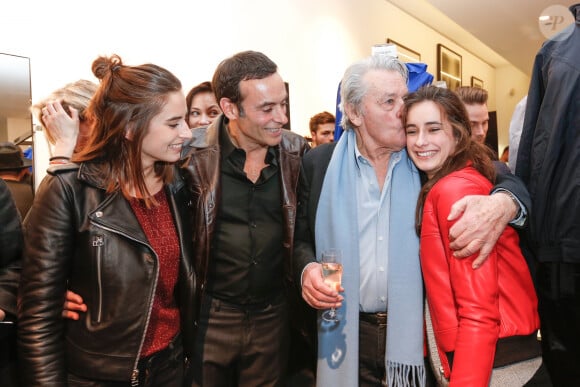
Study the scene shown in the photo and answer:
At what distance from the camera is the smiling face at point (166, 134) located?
5.68ft

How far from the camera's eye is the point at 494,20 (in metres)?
7.35

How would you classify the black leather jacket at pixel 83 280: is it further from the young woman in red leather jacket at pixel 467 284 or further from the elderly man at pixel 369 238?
the young woman in red leather jacket at pixel 467 284

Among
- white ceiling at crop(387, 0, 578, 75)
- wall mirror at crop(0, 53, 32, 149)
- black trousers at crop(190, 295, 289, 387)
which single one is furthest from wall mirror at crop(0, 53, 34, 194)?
white ceiling at crop(387, 0, 578, 75)

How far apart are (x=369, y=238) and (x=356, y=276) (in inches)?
7.5

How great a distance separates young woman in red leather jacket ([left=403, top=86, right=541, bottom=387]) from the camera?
1438 millimetres

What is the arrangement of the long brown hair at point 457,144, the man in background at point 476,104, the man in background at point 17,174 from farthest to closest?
the man in background at point 476,104 < the man in background at point 17,174 < the long brown hair at point 457,144

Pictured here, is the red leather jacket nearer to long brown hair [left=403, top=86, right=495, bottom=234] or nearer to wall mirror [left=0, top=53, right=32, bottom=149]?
long brown hair [left=403, top=86, right=495, bottom=234]

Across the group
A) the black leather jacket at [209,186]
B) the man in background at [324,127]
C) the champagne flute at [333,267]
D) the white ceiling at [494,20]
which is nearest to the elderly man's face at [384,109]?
A: the black leather jacket at [209,186]

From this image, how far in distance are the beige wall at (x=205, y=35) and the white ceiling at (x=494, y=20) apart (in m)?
0.63

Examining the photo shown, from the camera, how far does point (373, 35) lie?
6941 millimetres

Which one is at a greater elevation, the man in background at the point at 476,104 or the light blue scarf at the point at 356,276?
the man in background at the point at 476,104

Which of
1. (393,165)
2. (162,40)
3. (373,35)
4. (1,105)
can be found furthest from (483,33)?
(1,105)

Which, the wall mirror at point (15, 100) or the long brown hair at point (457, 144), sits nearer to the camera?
the long brown hair at point (457, 144)

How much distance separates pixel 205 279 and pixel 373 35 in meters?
5.84
